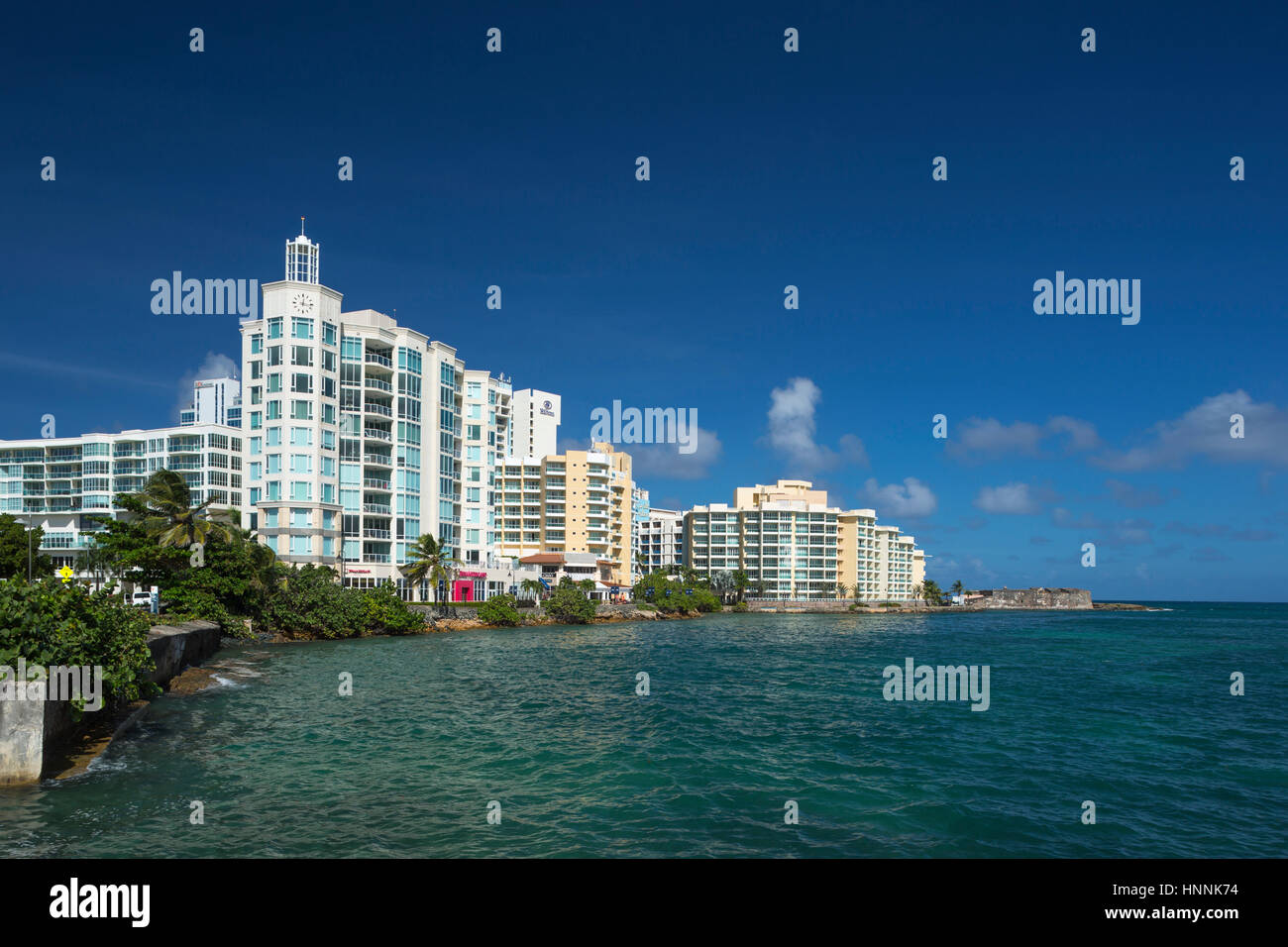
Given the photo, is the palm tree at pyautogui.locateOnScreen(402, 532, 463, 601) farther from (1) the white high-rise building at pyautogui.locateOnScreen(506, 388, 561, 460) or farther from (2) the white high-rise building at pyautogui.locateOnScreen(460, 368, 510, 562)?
(1) the white high-rise building at pyautogui.locateOnScreen(506, 388, 561, 460)

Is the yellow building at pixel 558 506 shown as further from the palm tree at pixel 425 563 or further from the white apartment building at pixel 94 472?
the palm tree at pixel 425 563

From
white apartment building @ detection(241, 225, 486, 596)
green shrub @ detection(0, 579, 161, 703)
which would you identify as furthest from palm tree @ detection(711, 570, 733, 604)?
green shrub @ detection(0, 579, 161, 703)

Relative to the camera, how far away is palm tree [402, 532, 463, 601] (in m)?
91.6

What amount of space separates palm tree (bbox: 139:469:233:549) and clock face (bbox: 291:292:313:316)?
1199 inches

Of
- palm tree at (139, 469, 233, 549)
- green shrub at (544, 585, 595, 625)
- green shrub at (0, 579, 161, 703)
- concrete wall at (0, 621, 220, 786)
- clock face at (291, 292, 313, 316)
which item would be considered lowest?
green shrub at (544, 585, 595, 625)

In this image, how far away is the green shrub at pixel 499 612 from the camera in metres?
97.6

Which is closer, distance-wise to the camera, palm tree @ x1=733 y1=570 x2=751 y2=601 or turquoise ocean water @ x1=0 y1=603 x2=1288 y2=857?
turquoise ocean water @ x1=0 y1=603 x2=1288 y2=857

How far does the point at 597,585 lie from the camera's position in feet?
472

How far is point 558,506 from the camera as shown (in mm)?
151500

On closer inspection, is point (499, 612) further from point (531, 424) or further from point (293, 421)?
point (531, 424)

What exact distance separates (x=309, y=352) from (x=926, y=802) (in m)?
78.6

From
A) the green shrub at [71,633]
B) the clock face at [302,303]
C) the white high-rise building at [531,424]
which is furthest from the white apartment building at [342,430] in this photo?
the white high-rise building at [531,424]
